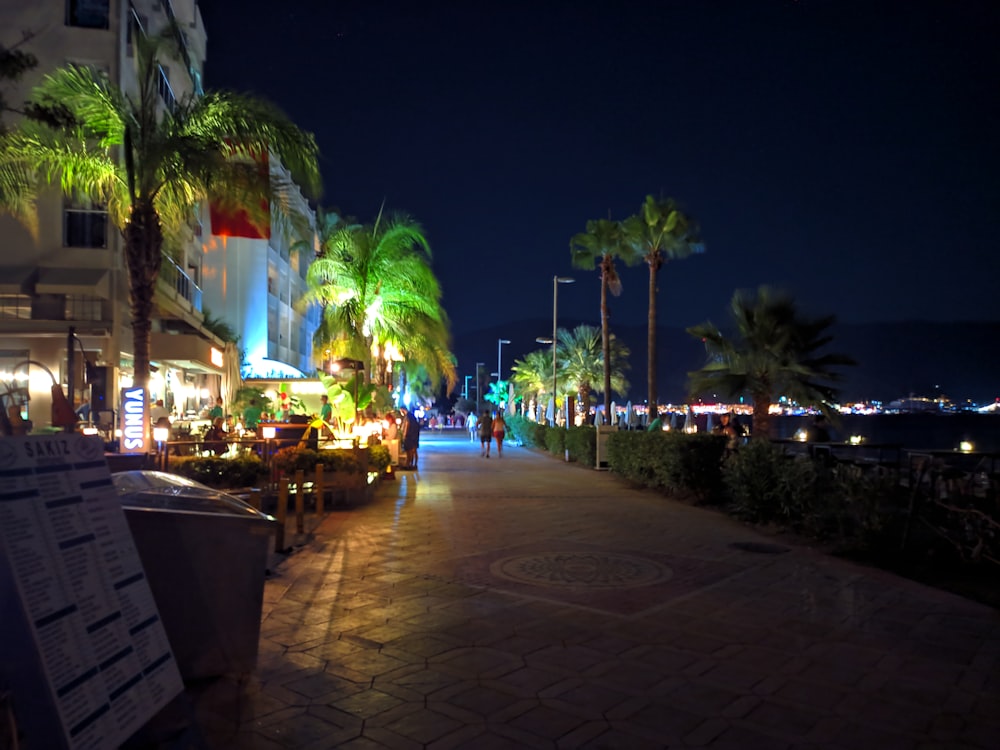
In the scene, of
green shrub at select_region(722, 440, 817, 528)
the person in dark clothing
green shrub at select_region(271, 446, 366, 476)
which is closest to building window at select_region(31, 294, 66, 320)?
green shrub at select_region(271, 446, 366, 476)

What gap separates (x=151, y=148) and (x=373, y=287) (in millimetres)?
12665

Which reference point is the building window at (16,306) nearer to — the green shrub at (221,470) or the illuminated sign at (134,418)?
the illuminated sign at (134,418)

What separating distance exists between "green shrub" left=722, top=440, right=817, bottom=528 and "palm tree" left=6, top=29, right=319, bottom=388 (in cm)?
794

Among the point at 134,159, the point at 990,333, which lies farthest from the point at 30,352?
the point at 990,333

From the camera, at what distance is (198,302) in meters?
28.9

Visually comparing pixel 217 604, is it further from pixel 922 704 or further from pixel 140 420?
pixel 140 420

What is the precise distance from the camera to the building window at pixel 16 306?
20062mm

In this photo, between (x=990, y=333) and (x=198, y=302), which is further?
(x=990, y=333)

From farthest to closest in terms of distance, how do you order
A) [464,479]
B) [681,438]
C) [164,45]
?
[464,479] < [681,438] < [164,45]

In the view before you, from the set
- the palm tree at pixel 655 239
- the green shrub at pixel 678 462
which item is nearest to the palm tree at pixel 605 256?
the palm tree at pixel 655 239

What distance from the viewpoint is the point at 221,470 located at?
11961mm

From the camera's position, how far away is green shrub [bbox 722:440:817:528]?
1040 centimetres

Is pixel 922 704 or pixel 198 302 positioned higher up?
pixel 198 302

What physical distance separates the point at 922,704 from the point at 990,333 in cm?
14393
